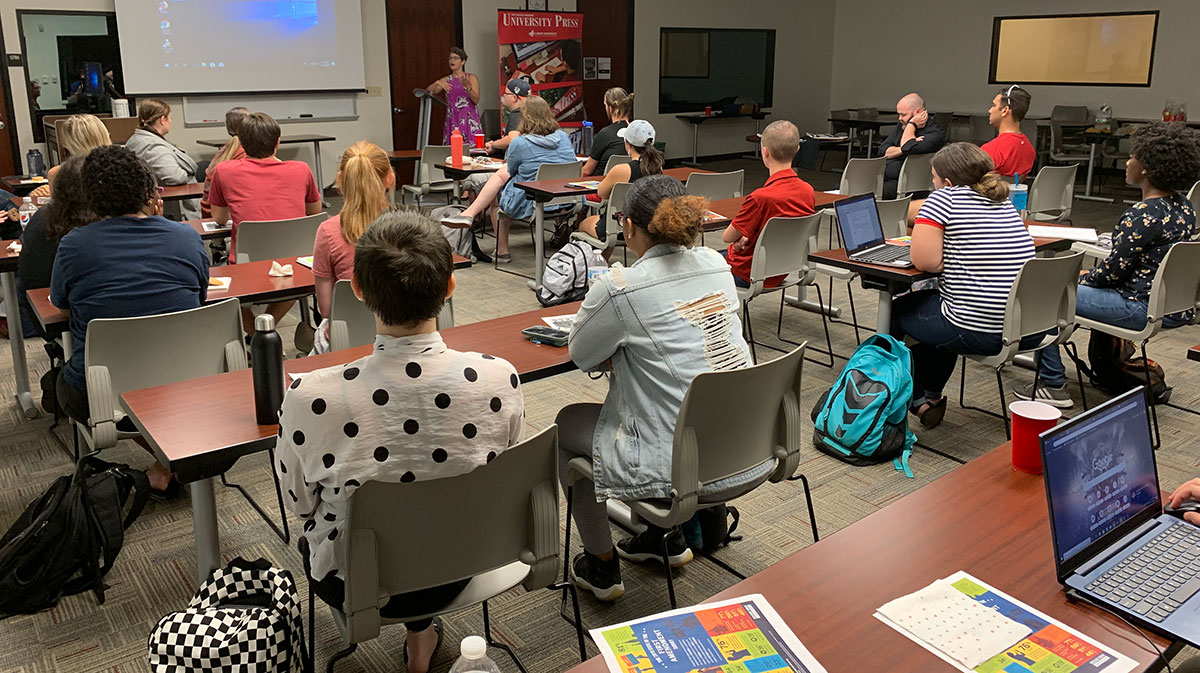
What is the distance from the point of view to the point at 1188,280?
12.4 feet

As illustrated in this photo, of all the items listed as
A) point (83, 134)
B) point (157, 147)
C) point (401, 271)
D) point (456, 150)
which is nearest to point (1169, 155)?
point (401, 271)

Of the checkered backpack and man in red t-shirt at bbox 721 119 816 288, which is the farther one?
man in red t-shirt at bbox 721 119 816 288

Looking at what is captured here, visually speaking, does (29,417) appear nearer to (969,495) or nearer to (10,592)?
(10,592)

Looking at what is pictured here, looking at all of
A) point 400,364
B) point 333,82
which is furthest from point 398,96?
point 400,364

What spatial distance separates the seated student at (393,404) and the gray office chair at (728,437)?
1.70ft

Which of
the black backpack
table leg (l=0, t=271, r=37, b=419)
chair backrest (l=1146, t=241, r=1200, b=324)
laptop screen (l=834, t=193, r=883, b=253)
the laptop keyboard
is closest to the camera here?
the laptop keyboard

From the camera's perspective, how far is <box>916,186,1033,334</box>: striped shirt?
3529mm

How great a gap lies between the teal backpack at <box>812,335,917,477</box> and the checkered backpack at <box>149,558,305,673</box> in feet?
7.20

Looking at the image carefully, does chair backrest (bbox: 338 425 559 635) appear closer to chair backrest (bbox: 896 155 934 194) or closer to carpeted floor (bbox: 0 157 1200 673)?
carpeted floor (bbox: 0 157 1200 673)

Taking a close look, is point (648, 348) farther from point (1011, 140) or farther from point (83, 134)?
point (1011, 140)

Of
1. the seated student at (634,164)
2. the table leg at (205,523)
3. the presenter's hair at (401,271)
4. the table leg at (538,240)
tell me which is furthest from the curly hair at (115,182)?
the table leg at (538,240)

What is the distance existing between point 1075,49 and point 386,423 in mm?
12310

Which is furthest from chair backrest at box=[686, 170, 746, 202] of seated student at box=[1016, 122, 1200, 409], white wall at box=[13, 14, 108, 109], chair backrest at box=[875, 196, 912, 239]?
white wall at box=[13, 14, 108, 109]

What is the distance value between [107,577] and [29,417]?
158 centimetres
